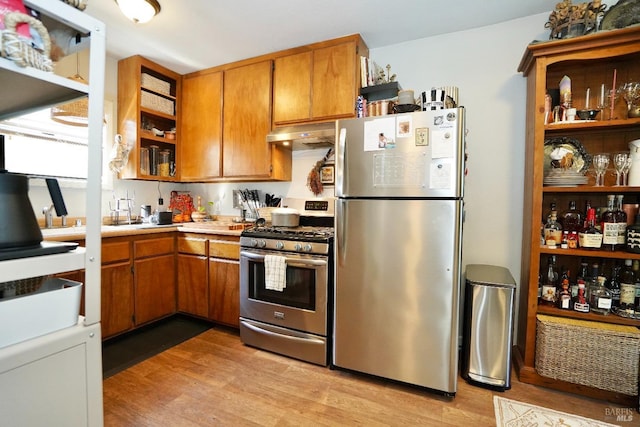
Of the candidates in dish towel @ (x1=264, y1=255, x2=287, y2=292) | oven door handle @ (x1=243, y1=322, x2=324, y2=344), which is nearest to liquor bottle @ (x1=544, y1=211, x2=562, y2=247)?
oven door handle @ (x1=243, y1=322, x2=324, y2=344)

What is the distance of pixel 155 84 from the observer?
2.95 metres

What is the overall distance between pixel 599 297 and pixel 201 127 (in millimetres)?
3578

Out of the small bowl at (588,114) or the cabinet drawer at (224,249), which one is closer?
the small bowl at (588,114)

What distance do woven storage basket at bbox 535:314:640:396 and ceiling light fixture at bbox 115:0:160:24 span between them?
3273mm

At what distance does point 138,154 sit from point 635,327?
3991 millimetres

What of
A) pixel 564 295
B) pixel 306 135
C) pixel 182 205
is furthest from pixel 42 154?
pixel 564 295

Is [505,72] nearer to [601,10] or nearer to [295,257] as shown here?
[601,10]

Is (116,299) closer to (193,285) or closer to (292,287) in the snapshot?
(193,285)

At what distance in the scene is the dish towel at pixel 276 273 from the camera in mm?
2133

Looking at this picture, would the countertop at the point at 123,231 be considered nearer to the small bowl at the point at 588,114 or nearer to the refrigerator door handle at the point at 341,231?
the refrigerator door handle at the point at 341,231

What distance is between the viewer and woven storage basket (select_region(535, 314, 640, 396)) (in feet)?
5.40

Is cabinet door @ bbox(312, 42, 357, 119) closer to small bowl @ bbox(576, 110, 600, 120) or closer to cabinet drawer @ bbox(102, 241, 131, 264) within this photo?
small bowl @ bbox(576, 110, 600, 120)

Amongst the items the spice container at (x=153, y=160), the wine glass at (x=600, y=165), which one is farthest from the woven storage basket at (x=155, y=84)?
the wine glass at (x=600, y=165)

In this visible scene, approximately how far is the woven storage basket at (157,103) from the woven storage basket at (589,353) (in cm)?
373
